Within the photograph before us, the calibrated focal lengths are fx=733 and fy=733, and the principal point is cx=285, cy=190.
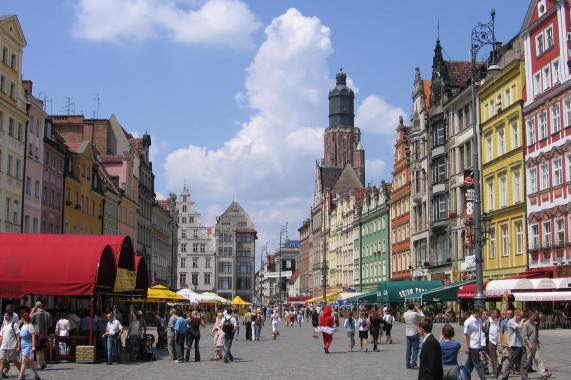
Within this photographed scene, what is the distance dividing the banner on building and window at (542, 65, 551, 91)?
2562 centimetres

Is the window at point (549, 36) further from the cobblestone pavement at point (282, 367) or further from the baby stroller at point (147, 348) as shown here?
the baby stroller at point (147, 348)

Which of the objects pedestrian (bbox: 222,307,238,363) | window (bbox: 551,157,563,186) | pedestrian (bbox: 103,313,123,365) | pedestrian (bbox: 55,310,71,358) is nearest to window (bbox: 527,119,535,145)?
window (bbox: 551,157,563,186)

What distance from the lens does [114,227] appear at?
66812mm

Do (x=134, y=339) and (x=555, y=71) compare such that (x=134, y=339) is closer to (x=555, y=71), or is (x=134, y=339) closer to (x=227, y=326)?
(x=227, y=326)

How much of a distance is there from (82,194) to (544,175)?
34149 mm

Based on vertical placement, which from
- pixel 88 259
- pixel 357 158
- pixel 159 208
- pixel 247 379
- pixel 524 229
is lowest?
pixel 247 379

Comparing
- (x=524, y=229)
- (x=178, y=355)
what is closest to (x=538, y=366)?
(x=178, y=355)

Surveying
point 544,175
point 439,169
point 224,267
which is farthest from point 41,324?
point 224,267

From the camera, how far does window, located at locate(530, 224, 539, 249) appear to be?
138ft

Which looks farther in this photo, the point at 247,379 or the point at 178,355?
the point at 178,355

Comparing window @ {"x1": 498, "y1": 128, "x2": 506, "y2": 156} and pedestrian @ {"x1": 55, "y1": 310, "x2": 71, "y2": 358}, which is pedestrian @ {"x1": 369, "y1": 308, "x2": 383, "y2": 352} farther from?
window @ {"x1": 498, "y1": 128, "x2": 506, "y2": 156}

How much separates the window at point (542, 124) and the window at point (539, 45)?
3496mm

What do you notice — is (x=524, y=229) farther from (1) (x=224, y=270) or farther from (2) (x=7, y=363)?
(1) (x=224, y=270)

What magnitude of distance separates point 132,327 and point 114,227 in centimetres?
4407
